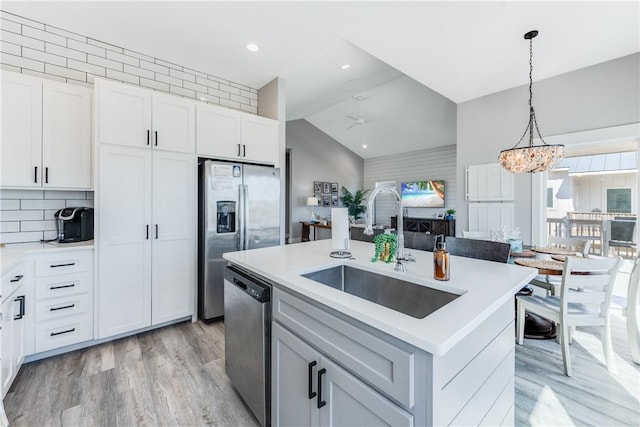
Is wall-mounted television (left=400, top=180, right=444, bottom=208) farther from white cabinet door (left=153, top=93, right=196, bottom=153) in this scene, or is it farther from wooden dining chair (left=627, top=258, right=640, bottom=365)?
white cabinet door (left=153, top=93, right=196, bottom=153)

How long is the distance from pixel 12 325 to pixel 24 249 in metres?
0.66

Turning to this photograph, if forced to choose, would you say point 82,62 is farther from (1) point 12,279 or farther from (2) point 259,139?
(1) point 12,279

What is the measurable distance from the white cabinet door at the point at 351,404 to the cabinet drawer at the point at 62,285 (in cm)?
243

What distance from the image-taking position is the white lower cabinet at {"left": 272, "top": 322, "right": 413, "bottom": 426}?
2.90ft

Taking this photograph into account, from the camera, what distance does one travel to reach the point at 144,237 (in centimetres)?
266

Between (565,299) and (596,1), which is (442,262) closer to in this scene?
(565,299)

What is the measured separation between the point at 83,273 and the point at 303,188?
21.1 ft

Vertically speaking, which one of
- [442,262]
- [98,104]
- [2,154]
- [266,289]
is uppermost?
[98,104]

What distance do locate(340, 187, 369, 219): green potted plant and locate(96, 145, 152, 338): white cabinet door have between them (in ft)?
23.0

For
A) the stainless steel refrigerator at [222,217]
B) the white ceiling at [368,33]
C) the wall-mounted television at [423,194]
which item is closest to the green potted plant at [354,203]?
the wall-mounted television at [423,194]

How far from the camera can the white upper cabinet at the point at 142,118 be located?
245 centimetres

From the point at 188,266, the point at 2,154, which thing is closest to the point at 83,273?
the point at 188,266

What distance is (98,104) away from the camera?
2418 millimetres

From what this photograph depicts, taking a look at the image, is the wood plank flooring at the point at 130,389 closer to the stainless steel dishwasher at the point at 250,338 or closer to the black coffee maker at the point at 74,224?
the stainless steel dishwasher at the point at 250,338
